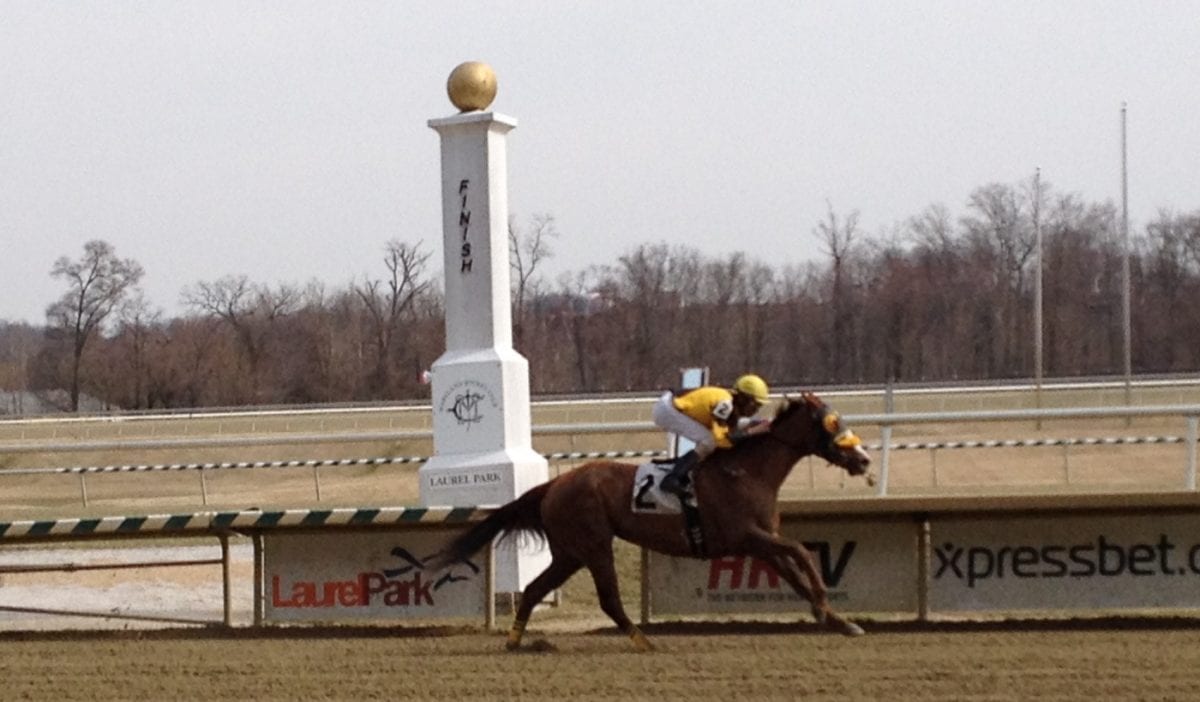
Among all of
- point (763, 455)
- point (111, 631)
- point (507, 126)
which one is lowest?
point (111, 631)

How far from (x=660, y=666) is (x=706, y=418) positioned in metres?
1.58

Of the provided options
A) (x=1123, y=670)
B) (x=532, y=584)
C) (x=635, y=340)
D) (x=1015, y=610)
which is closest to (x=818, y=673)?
(x=1123, y=670)

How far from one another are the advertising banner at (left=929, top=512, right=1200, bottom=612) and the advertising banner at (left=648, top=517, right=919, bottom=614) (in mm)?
198

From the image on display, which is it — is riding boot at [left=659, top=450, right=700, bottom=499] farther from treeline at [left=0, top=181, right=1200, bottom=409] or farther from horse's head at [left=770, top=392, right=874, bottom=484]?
treeline at [left=0, top=181, right=1200, bottom=409]

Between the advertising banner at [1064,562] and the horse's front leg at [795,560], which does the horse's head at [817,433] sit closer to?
the horse's front leg at [795,560]

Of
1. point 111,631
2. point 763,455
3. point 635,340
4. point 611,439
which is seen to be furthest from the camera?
point 635,340

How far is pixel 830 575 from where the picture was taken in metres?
10.2

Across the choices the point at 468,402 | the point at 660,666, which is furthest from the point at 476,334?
the point at 660,666

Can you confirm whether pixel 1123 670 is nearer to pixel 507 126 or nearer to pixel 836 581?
pixel 836 581

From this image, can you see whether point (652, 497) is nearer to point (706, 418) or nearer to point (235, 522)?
point (706, 418)

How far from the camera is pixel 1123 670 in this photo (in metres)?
7.57

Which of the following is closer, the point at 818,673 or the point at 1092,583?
the point at 818,673

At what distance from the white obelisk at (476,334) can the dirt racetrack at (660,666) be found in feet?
4.38

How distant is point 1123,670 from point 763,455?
2267 mm
